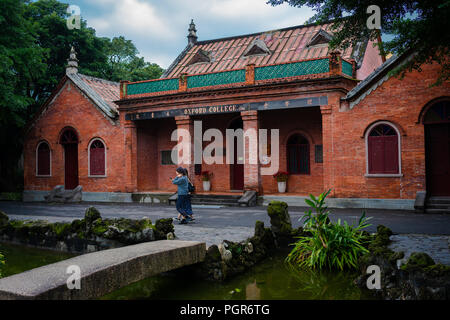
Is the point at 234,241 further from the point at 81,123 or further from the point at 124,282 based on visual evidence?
the point at 81,123

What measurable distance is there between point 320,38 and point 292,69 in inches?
173

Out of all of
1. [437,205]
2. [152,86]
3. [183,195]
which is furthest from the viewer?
[152,86]

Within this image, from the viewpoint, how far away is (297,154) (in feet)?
59.0

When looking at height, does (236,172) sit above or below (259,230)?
above

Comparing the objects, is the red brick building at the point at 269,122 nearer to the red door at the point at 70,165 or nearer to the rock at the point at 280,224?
the red door at the point at 70,165

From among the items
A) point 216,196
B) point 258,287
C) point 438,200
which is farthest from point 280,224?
point 216,196

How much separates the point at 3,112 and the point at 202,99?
33.3 ft

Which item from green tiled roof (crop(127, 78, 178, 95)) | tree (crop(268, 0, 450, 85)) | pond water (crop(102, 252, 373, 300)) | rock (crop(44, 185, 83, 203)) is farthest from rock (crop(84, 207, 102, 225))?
rock (crop(44, 185, 83, 203))

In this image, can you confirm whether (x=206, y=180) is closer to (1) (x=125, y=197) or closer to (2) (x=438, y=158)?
(1) (x=125, y=197)

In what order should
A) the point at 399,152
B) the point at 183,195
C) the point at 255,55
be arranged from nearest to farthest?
the point at 183,195, the point at 399,152, the point at 255,55

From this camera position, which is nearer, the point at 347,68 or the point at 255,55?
the point at 347,68

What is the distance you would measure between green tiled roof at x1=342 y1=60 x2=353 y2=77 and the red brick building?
86mm

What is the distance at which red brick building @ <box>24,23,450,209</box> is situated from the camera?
45.1 feet

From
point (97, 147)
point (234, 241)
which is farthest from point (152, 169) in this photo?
point (234, 241)
